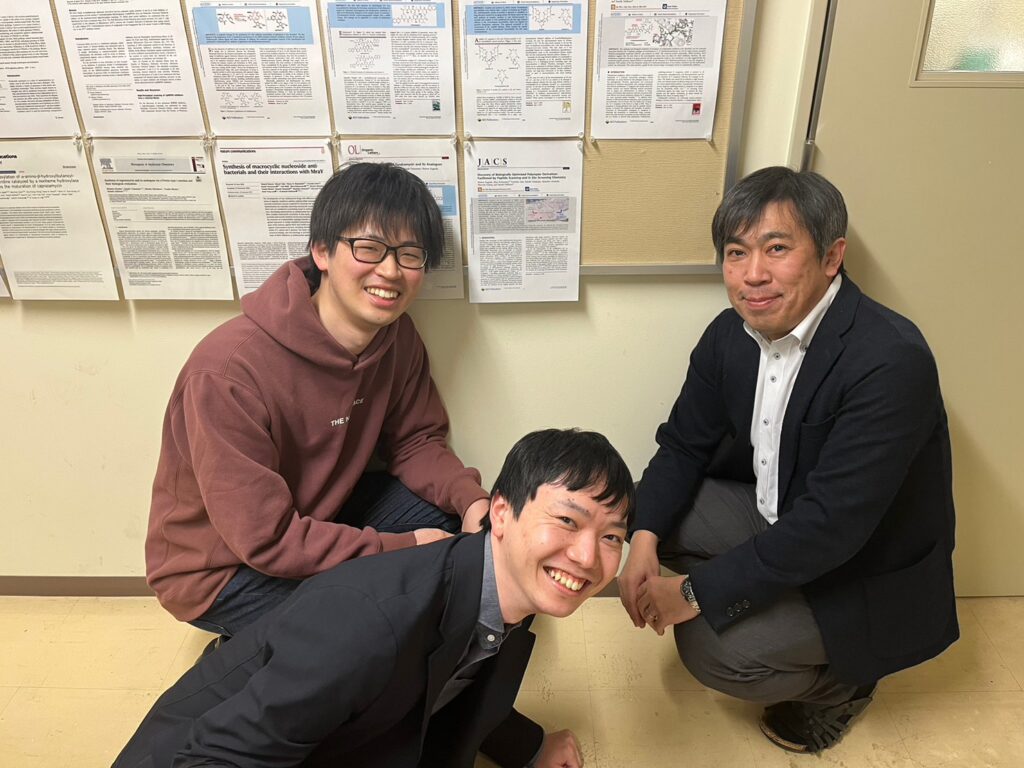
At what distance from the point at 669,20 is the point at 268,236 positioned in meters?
0.86

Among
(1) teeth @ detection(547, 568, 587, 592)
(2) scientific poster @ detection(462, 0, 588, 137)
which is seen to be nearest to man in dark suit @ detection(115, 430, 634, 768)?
(1) teeth @ detection(547, 568, 587, 592)

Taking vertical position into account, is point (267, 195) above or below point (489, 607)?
above

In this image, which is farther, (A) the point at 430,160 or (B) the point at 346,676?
(A) the point at 430,160

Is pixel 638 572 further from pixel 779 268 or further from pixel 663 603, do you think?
pixel 779 268

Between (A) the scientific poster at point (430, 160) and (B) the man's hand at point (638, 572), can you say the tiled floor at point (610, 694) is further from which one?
(A) the scientific poster at point (430, 160)

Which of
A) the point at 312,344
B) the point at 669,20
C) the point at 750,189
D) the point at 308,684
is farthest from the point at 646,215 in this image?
the point at 308,684

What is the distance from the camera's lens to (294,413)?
1295mm

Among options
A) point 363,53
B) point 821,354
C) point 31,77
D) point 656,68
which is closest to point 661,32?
point 656,68

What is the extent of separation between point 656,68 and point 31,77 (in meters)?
1.15

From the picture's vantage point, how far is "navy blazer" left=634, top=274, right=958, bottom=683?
1.16 metres

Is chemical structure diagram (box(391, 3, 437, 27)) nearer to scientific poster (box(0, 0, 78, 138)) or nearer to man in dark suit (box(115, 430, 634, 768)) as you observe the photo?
scientific poster (box(0, 0, 78, 138))

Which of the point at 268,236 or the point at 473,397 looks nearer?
the point at 268,236

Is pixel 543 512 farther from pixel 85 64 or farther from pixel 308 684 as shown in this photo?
pixel 85 64

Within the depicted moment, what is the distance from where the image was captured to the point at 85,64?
1271 millimetres
